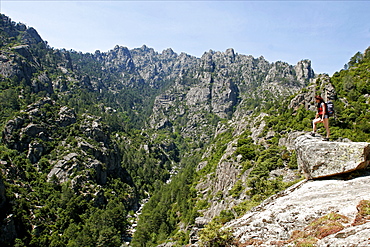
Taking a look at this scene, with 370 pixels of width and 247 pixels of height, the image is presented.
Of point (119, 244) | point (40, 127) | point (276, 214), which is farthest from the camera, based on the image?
point (40, 127)

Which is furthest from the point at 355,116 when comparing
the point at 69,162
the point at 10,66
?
the point at 10,66

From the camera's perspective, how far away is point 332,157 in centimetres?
1633

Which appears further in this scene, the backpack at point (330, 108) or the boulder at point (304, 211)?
the backpack at point (330, 108)

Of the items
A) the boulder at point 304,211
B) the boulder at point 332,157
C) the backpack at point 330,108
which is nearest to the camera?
the boulder at point 304,211

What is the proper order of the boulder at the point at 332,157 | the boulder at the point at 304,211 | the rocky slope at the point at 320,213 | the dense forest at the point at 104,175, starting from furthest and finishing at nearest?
the dense forest at the point at 104,175, the boulder at the point at 332,157, the boulder at the point at 304,211, the rocky slope at the point at 320,213

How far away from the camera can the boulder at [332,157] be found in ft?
50.2

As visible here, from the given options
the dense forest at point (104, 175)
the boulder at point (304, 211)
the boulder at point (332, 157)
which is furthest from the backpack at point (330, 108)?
the dense forest at point (104, 175)

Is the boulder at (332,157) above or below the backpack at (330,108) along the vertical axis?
below

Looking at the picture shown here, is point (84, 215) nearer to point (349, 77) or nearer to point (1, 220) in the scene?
point (1, 220)

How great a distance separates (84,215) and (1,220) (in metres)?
34.8

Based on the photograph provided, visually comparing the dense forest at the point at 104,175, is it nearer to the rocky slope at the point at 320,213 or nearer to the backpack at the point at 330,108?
the rocky slope at the point at 320,213

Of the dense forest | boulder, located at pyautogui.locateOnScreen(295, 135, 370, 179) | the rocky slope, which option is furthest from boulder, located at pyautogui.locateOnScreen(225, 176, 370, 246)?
the dense forest

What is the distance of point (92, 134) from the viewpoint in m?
160

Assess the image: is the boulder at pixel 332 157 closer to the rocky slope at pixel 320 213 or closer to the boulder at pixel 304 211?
the rocky slope at pixel 320 213
